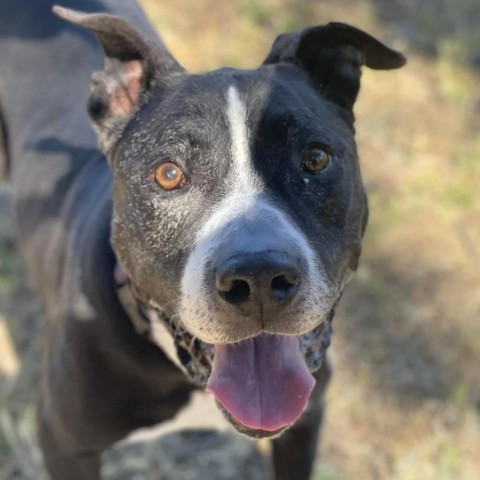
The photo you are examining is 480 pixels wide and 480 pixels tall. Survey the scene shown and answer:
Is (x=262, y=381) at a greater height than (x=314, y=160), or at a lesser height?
lesser

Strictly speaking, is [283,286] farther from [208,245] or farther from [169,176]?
[169,176]

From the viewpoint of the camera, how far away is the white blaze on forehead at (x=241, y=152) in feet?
9.80

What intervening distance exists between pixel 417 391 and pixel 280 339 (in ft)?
6.01

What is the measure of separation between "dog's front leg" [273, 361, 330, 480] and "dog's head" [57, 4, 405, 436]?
2.05ft

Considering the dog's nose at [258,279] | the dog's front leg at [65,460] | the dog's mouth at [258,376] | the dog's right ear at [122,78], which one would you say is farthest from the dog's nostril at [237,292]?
the dog's front leg at [65,460]

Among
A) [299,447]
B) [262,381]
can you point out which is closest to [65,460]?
[299,447]

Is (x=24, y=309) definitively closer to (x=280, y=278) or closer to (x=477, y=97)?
(x=280, y=278)

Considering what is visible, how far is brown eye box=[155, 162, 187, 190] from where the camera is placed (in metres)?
3.10

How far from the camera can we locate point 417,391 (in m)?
4.71

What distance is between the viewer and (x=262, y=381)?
3.03 meters

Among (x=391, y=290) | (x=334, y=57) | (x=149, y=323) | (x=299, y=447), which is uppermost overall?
(x=334, y=57)

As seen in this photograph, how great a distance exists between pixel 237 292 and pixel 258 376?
0.41 metres

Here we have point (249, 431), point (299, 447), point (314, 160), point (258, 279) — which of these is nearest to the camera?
point (258, 279)

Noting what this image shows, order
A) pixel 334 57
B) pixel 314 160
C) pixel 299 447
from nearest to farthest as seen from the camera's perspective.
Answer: pixel 314 160 → pixel 334 57 → pixel 299 447
